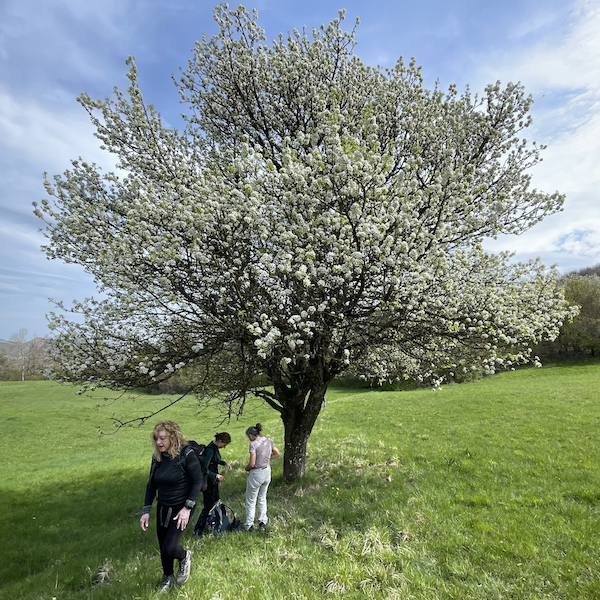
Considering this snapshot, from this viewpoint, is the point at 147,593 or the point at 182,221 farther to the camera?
the point at 182,221

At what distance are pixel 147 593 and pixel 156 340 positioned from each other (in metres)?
5.68

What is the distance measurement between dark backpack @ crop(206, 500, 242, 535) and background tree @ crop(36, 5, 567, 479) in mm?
2891

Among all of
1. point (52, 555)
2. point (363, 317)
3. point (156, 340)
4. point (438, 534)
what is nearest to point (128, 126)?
point (156, 340)

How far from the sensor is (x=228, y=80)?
11.3 m

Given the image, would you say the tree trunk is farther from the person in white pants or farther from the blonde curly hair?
the blonde curly hair

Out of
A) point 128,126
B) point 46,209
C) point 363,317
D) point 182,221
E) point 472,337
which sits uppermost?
point 128,126

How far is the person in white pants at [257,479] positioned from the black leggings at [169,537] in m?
2.36

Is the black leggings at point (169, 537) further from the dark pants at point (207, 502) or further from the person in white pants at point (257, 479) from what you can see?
the person in white pants at point (257, 479)

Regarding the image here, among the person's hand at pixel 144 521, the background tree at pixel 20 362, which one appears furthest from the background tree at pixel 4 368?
the person's hand at pixel 144 521

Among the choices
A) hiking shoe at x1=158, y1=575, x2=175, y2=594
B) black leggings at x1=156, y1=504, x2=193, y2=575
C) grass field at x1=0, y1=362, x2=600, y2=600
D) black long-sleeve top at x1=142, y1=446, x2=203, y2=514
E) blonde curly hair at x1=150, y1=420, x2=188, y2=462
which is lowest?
grass field at x1=0, y1=362, x2=600, y2=600

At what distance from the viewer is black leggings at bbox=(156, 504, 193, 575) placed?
6.07 meters

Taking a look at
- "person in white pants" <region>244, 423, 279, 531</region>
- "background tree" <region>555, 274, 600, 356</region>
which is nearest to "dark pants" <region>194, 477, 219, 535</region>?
"person in white pants" <region>244, 423, 279, 531</region>

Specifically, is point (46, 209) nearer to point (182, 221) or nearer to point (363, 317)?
point (182, 221)

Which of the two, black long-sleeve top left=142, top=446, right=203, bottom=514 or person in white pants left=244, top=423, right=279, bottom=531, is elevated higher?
black long-sleeve top left=142, top=446, right=203, bottom=514
